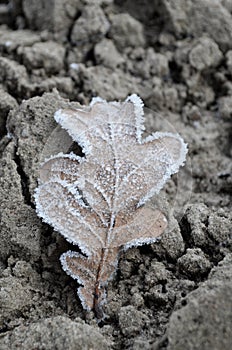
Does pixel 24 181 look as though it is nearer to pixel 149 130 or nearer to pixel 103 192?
pixel 103 192

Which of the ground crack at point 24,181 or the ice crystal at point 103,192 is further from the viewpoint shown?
the ground crack at point 24,181

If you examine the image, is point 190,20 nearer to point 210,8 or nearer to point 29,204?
point 210,8

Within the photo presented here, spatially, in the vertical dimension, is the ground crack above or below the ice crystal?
below

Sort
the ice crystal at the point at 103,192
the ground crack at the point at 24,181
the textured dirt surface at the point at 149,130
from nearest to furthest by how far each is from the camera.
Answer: the textured dirt surface at the point at 149,130, the ice crystal at the point at 103,192, the ground crack at the point at 24,181

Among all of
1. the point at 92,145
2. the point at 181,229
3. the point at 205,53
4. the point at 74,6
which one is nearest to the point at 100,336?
the point at 181,229

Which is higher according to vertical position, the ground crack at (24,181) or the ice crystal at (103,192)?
the ice crystal at (103,192)

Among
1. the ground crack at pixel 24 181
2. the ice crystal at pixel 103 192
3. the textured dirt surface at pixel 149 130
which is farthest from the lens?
the ground crack at pixel 24 181
